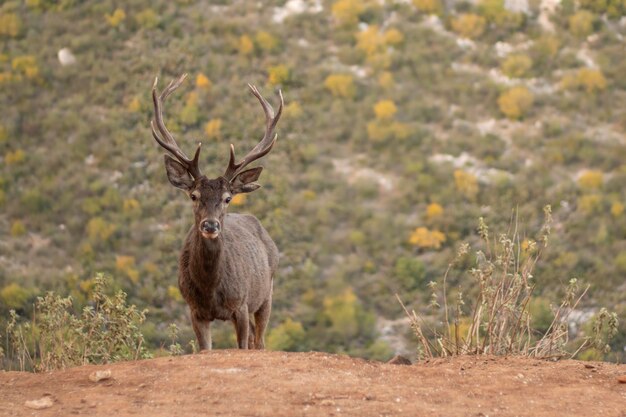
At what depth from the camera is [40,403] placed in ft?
22.8

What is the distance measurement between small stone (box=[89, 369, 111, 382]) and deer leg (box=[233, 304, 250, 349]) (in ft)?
9.70

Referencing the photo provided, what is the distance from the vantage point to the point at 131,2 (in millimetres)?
35781

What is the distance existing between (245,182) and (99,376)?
3839 mm

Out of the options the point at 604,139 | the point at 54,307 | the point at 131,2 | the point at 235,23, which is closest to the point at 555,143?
the point at 604,139

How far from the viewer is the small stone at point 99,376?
24.8 feet

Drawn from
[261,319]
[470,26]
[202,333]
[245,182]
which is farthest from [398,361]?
[470,26]

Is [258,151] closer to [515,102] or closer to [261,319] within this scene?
[261,319]

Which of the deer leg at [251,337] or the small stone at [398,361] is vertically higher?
the small stone at [398,361]

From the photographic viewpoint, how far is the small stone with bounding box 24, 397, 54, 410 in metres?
6.91

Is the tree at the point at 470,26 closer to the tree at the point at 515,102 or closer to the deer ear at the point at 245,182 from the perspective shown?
the tree at the point at 515,102

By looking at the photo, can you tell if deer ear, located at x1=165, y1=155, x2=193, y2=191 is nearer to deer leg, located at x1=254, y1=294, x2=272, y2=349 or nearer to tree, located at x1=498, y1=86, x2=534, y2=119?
deer leg, located at x1=254, y1=294, x2=272, y2=349

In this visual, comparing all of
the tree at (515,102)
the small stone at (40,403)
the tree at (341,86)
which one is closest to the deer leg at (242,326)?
the small stone at (40,403)

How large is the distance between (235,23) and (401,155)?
9054mm

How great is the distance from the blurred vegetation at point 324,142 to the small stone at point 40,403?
12791mm
